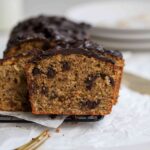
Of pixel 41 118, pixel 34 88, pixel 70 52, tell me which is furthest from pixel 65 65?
pixel 41 118

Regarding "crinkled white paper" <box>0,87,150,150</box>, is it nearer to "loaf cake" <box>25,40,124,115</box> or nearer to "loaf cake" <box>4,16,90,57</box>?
"loaf cake" <box>25,40,124,115</box>

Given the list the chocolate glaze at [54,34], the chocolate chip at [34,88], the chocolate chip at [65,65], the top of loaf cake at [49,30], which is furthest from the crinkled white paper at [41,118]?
the top of loaf cake at [49,30]

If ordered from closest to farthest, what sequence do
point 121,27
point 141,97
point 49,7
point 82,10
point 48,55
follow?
1. point 48,55
2. point 141,97
3. point 121,27
4. point 82,10
5. point 49,7

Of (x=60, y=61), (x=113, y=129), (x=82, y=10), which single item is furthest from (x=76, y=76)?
(x=82, y=10)

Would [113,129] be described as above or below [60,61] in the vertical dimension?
below

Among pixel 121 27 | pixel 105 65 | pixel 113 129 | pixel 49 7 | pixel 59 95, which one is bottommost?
pixel 113 129

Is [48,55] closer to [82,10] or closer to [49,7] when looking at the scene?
[82,10]
